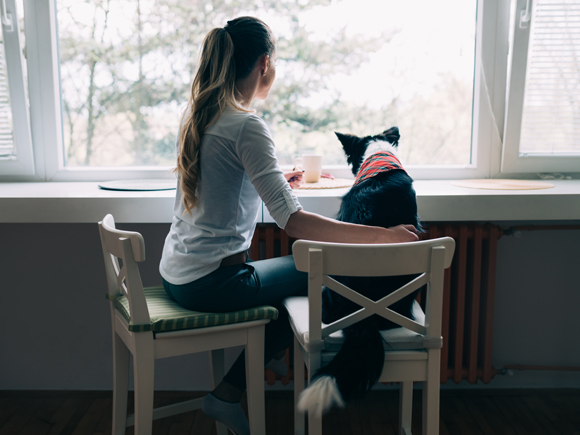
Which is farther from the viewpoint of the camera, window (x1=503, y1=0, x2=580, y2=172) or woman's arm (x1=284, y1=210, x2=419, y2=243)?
window (x1=503, y1=0, x2=580, y2=172)

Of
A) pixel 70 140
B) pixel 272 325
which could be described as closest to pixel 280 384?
pixel 272 325

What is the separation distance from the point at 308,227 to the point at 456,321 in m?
0.83

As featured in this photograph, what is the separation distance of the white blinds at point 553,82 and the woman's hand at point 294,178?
36.6 inches

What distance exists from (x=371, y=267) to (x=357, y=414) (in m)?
0.92

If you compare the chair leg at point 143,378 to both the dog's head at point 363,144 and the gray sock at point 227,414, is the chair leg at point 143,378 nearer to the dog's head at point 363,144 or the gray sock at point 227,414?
the gray sock at point 227,414

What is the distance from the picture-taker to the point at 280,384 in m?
1.70

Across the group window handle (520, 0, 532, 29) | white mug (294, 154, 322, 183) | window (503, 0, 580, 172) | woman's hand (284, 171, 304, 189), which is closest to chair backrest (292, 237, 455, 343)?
woman's hand (284, 171, 304, 189)

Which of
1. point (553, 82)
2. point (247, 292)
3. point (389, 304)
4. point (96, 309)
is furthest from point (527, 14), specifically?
point (96, 309)

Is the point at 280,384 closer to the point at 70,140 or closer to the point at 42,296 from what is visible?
the point at 42,296

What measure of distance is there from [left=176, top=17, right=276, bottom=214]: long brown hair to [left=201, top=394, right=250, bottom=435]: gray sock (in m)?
0.49

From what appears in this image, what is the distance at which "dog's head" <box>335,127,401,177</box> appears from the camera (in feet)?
3.85

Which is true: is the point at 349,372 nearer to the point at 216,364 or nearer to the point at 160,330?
the point at 160,330

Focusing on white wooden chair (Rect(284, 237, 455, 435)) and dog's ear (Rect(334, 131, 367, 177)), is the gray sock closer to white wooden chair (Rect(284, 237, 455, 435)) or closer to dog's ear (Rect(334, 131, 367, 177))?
white wooden chair (Rect(284, 237, 455, 435))

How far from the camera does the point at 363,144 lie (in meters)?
1.20
